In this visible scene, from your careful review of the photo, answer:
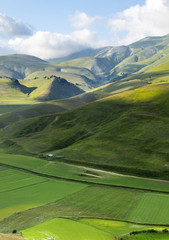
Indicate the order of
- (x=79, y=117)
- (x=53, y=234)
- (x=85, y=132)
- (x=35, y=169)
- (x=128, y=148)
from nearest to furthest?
(x=53, y=234) < (x=35, y=169) < (x=128, y=148) < (x=85, y=132) < (x=79, y=117)

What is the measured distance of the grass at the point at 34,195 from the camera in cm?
5934

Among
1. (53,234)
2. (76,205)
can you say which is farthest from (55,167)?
(53,234)

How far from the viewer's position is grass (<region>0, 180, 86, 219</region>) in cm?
5934

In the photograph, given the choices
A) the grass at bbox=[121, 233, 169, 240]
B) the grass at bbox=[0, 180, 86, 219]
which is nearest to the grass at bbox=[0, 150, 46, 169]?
the grass at bbox=[0, 180, 86, 219]

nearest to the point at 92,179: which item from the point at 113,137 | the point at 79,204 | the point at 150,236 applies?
the point at 79,204

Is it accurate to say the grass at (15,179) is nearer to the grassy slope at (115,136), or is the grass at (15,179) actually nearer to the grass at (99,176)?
the grass at (99,176)

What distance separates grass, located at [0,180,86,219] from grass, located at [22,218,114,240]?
14097 mm

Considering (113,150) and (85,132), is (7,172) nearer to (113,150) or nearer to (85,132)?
(113,150)

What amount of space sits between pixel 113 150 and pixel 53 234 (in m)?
80.9

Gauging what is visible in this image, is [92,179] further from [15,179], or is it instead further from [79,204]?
[15,179]

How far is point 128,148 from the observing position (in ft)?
386

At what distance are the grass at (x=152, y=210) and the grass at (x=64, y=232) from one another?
12173 millimetres

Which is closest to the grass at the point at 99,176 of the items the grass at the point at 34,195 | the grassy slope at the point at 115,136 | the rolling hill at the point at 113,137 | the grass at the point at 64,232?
the rolling hill at the point at 113,137

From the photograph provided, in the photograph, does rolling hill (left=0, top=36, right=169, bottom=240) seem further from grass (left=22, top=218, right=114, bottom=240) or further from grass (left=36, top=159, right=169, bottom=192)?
grass (left=22, top=218, right=114, bottom=240)
